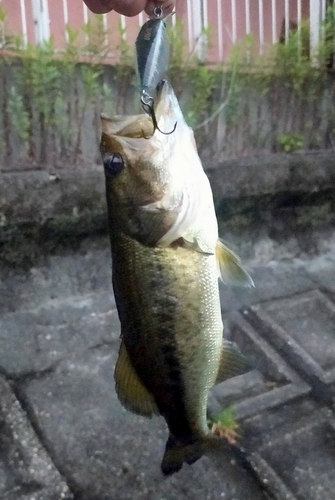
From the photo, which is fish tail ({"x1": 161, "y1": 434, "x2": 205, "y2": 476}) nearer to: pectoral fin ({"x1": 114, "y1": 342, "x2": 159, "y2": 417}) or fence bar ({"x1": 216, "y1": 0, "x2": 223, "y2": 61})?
pectoral fin ({"x1": 114, "y1": 342, "x2": 159, "y2": 417})

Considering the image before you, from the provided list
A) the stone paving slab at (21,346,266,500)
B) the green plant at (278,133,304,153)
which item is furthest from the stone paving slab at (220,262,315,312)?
the stone paving slab at (21,346,266,500)

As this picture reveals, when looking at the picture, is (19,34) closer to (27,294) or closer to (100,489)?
(27,294)

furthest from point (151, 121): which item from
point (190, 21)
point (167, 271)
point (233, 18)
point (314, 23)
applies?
point (314, 23)

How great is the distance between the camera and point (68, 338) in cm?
286

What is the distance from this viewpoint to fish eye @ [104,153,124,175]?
1.33 metres

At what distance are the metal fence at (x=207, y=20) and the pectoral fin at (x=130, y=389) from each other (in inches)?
90.3

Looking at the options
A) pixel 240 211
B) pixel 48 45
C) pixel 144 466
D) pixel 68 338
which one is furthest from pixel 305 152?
pixel 144 466

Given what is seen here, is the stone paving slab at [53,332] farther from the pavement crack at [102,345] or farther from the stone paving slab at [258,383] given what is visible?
the stone paving slab at [258,383]

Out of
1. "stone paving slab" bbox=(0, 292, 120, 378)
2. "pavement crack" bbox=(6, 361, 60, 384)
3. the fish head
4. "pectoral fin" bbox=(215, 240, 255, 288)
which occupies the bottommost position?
"pavement crack" bbox=(6, 361, 60, 384)

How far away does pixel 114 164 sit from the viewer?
52.4 inches

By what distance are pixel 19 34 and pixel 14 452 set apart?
2158 mm

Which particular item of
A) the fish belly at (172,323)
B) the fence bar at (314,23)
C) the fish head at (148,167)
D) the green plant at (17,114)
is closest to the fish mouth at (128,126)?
the fish head at (148,167)

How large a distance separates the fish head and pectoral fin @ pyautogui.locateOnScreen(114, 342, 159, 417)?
0.34m

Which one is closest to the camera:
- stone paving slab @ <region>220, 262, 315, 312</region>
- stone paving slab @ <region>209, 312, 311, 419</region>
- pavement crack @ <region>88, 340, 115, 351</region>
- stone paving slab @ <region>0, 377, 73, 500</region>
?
stone paving slab @ <region>0, 377, 73, 500</region>
